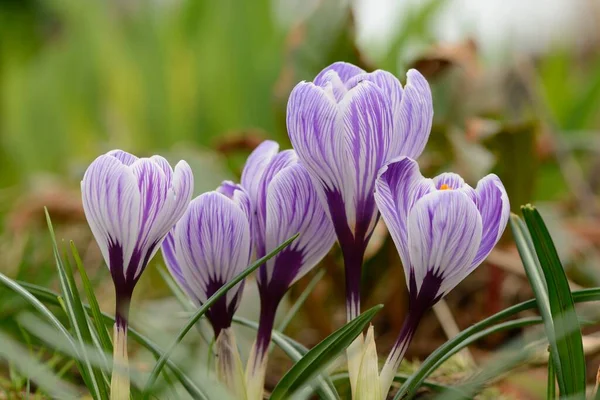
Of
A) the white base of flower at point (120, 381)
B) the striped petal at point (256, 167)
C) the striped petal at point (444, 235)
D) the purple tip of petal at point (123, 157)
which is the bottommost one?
the white base of flower at point (120, 381)

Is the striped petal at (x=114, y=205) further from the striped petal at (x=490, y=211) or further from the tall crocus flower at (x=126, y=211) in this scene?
the striped petal at (x=490, y=211)

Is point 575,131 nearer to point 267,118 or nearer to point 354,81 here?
point 267,118

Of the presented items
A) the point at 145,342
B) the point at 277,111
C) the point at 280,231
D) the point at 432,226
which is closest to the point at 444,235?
the point at 432,226

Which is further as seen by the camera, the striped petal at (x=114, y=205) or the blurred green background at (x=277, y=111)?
the blurred green background at (x=277, y=111)

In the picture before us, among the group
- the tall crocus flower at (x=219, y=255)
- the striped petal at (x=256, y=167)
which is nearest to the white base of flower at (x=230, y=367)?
the tall crocus flower at (x=219, y=255)

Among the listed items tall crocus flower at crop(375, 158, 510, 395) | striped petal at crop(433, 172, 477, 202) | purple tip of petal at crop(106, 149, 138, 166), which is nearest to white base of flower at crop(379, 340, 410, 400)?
tall crocus flower at crop(375, 158, 510, 395)

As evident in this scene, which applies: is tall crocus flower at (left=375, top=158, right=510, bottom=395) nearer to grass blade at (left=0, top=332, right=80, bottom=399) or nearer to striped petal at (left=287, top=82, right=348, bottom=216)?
striped petal at (left=287, top=82, right=348, bottom=216)

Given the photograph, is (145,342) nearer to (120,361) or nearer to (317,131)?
(120,361)
